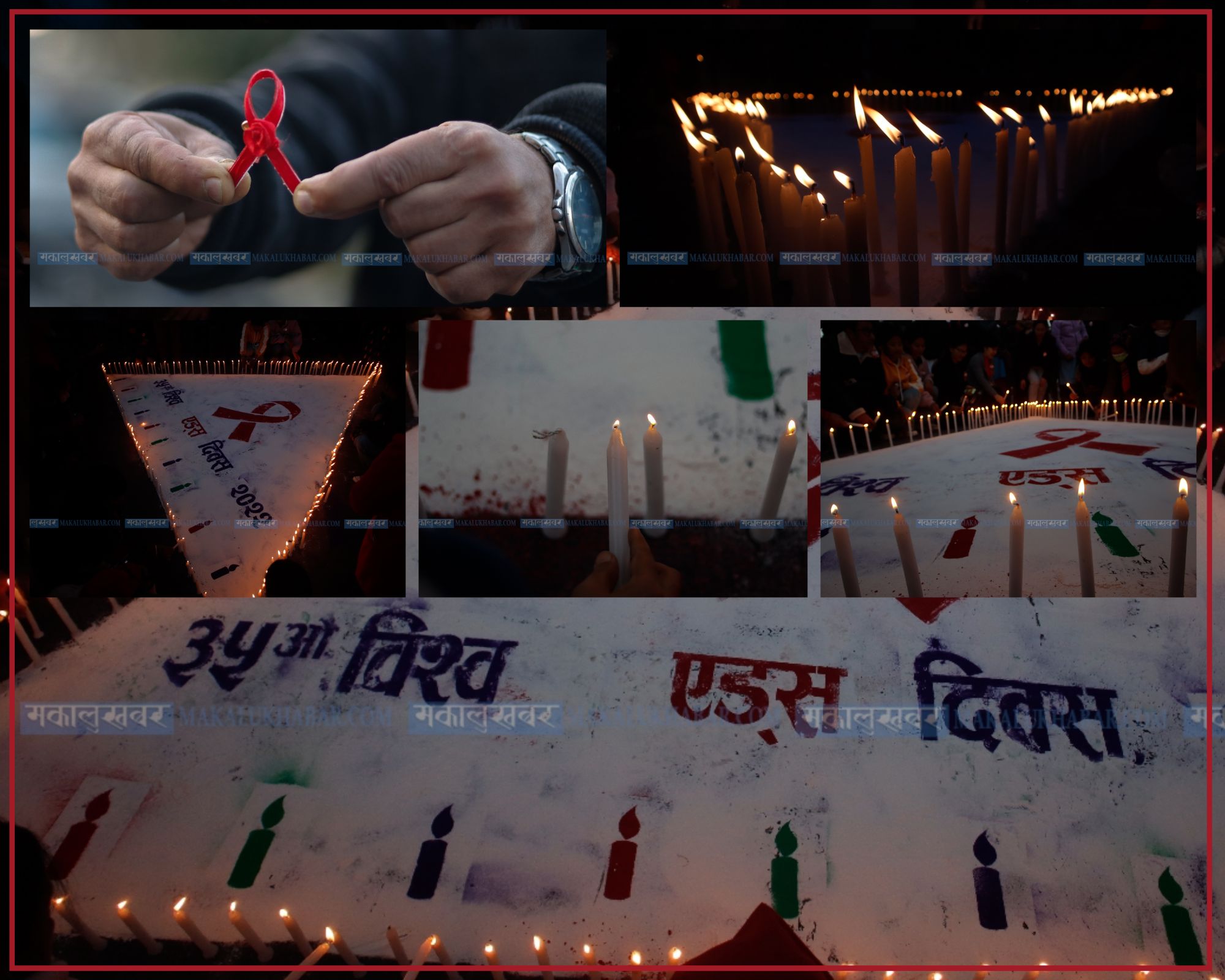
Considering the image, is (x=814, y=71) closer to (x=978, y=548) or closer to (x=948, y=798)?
(x=978, y=548)

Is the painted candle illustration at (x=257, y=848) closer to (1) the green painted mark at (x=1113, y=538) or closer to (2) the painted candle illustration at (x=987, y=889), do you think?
(2) the painted candle illustration at (x=987, y=889)

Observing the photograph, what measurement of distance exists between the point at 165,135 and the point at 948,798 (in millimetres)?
1599

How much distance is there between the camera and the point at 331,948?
4.32 ft

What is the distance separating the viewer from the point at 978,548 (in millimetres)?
1430

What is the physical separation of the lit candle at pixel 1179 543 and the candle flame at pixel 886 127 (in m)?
0.73

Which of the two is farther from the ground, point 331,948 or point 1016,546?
point 1016,546

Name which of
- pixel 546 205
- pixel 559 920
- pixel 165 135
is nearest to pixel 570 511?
pixel 546 205

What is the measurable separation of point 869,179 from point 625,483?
623mm

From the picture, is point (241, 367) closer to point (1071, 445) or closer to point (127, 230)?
point (127, 230)

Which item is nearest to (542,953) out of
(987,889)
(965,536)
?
(987,889)

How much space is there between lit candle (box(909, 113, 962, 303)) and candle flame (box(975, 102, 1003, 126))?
0.08 metres

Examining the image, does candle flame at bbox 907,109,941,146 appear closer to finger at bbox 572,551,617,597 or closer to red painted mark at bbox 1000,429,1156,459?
red painted mark at bbox 1000,429,1156,459

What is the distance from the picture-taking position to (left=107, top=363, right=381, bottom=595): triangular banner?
4.72 ft

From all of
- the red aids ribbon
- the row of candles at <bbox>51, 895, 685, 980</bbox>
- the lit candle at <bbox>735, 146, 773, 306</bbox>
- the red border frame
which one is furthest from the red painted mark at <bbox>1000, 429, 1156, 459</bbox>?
the red aids ribbon
